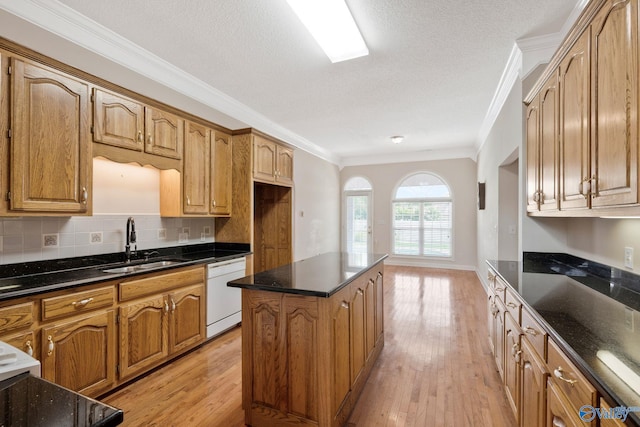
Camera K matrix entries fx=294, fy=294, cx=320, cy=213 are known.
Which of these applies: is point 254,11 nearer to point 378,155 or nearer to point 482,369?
point 482,369

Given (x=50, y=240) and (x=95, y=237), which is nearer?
(x=50, y=240)

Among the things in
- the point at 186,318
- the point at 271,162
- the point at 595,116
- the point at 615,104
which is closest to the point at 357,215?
the point at 271,162

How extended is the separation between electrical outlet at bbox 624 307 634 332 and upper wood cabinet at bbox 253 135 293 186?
3437 millimetres

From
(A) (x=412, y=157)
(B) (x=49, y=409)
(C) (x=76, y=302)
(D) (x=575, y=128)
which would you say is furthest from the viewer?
(A) (x=412, y=157)

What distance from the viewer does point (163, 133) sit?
9.50 ft

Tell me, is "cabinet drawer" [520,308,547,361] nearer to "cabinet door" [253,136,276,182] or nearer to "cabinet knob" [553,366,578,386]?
"cabinet knob" [553,366,578,386]

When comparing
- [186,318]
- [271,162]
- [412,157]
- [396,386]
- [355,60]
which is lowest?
[396,386]

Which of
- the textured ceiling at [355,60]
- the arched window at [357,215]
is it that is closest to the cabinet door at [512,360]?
the textured ceiling at [355,60]

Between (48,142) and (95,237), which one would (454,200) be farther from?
(48,142)

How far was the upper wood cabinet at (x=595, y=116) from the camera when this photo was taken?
1188mm

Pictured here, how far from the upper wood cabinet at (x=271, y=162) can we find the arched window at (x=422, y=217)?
12.8ft

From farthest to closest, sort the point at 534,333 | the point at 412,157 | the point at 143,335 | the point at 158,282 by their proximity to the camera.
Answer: the point at 412,157 → the point at 158,282 → the point at 143,335 → the point at 534,333

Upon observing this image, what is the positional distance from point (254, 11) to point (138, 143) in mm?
1511

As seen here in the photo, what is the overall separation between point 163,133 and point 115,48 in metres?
0.79
